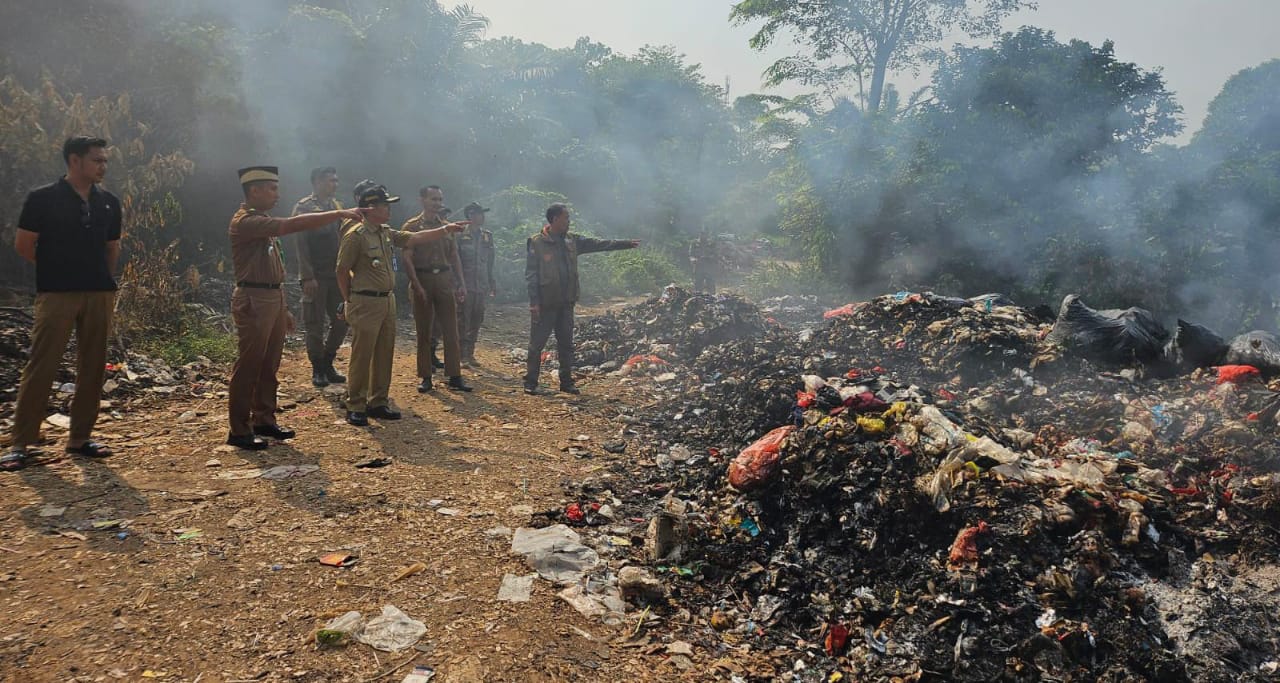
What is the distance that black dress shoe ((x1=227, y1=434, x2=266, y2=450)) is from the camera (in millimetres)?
4020

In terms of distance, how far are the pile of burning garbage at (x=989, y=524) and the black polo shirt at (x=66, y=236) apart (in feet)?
10.5

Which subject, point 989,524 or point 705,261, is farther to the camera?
point 705,261

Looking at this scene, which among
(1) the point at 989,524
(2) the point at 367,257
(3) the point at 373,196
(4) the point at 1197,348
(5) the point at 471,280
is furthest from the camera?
(5) the point at 471,280

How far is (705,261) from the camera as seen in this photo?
12766 millimetres

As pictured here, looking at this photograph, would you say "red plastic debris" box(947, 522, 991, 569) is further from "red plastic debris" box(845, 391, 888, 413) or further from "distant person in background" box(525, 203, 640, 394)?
"distant person in background" box(525, 203, 640, 394)

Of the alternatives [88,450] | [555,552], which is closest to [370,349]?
[88,450]

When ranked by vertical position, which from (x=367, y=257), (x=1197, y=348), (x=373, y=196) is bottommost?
(x=1197, y=348)

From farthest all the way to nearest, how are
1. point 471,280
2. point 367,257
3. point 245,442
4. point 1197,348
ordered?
point 471,280 < point 1197,348 < point 367,257 < point 245,442

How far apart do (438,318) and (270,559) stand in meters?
3.45

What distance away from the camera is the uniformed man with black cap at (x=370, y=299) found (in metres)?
4.59

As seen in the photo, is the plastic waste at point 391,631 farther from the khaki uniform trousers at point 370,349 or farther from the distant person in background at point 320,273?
the distant person in background at point 320,273

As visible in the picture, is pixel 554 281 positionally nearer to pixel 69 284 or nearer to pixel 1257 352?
pixel 69 284

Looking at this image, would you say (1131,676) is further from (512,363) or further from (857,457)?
(512,363)

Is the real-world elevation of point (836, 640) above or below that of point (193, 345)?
below
